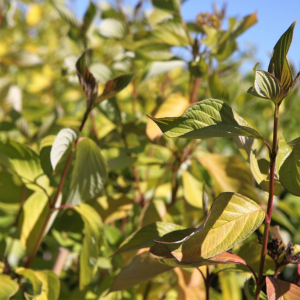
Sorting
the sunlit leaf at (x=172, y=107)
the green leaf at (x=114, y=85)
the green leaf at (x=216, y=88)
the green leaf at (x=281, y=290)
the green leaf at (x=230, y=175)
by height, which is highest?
the green leaf at (x=114, y=85)

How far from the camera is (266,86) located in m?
0.40

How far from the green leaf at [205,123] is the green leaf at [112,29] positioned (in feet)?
1.97

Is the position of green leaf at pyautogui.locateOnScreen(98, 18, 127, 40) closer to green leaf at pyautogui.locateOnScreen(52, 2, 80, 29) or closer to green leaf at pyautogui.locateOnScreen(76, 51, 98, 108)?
green leaf at pyautogui.locateOnScreen(52, 2, 80, 29)

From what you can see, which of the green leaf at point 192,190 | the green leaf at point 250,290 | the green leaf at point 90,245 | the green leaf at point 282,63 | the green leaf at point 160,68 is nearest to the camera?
the green leaf at point 282,63

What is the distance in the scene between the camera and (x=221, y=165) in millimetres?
779

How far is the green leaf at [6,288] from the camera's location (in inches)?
22.0

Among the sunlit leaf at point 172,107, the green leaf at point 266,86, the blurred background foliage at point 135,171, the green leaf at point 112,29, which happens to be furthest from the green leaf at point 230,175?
the green leaf at point 112,29

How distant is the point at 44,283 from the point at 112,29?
66cm

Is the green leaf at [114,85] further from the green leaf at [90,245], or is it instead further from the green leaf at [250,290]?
the green leaf at [250,290]

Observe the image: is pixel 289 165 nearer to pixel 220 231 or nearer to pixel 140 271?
pixel 220 231

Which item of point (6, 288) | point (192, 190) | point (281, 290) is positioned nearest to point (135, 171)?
point (192, 190)

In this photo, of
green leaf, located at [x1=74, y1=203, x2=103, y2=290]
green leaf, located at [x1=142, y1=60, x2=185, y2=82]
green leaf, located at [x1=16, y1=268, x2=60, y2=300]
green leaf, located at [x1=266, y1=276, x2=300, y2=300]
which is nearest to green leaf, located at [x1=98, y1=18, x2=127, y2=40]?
green leaf, located at [x1=142, y1=60, x2=185, y2=82]

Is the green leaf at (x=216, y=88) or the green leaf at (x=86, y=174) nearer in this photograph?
the green leaf at (x=86, y=174)

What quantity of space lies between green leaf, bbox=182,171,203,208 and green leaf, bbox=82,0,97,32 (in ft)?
1.62
